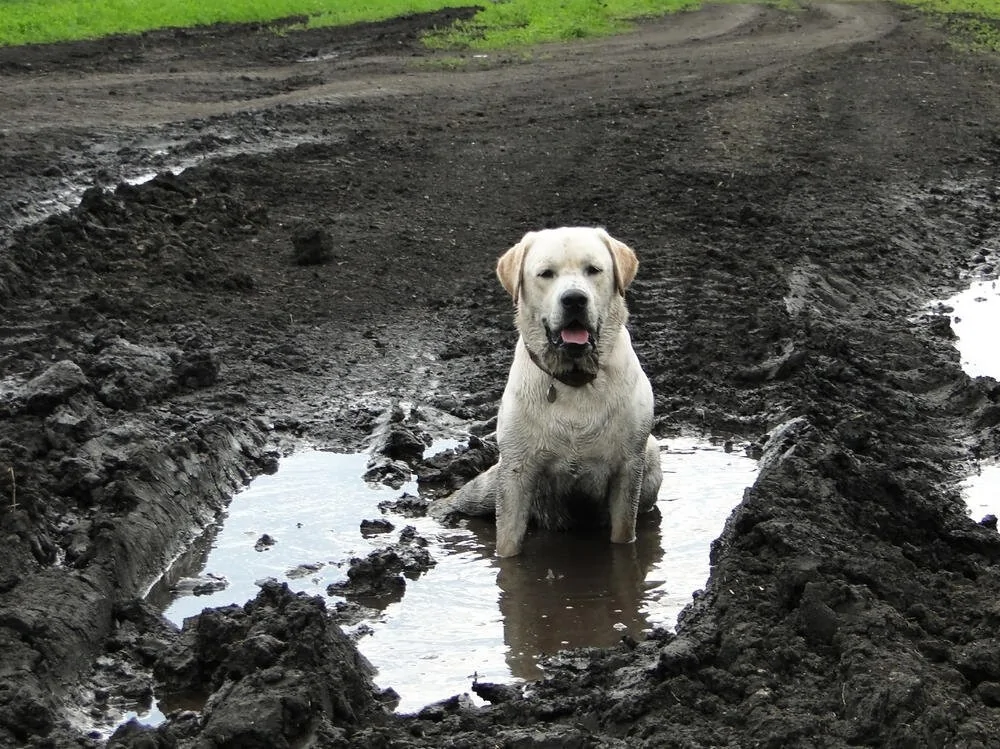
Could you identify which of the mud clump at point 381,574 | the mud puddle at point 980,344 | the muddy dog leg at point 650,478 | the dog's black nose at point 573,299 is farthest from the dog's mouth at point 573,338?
the mud puddle at point 980,344

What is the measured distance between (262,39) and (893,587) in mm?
24816

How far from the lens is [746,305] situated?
40.4 feet

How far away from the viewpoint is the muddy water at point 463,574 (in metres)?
7.16

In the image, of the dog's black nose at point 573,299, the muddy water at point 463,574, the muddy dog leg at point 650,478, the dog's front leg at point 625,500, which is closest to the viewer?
the muddy water at point 463,574

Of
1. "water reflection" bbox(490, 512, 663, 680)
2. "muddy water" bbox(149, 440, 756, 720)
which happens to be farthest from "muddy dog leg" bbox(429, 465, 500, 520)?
"water reflection" bbox(490, 512, 663, 680)

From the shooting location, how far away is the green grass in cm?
2844

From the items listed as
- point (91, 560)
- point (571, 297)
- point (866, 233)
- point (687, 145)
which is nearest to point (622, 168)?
point (687, 145)

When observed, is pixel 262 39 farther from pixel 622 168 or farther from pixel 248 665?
pixel 248 665

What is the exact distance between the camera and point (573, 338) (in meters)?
7.68

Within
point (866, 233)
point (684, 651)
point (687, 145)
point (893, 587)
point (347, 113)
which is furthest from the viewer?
point (347, 113)

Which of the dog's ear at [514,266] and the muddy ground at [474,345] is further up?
the dog's ear at [514,266]

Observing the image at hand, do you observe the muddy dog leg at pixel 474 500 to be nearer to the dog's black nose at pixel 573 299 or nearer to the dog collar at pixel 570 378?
the dog collar at pixel 570 378

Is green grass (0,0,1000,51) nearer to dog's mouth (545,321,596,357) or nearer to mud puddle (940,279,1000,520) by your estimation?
mud puddle (940,279,1000,520)

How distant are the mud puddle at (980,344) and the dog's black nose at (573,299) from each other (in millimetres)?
2711
